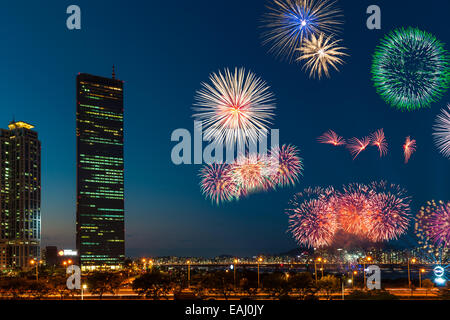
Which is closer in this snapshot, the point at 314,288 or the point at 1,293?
the point at 314,288

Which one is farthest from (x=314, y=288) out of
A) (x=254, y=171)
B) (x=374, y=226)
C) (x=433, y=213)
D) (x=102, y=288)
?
(x=102, y=288)

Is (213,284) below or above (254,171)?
below
